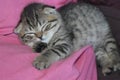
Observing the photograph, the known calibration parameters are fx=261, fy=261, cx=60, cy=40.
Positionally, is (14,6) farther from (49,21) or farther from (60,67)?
(60,67)

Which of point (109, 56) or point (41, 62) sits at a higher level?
point (41, 62)

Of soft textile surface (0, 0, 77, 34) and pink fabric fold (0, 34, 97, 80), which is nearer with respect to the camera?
pink fabric fold (0, 34, 97, 80)

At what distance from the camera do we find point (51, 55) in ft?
4.06

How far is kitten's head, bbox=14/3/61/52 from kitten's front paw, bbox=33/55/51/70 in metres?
0.15

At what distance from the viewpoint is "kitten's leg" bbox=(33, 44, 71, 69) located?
45.8 inches

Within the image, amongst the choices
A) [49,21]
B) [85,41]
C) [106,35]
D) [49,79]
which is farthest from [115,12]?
[49,79]

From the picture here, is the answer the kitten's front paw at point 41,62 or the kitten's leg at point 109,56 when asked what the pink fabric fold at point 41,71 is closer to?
the kitten's front paw at point 41,62

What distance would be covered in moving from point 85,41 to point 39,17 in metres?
0.32

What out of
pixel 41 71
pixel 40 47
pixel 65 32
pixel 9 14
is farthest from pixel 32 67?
pixel 9 14

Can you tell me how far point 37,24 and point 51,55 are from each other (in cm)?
20

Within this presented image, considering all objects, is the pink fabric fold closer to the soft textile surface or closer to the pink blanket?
the pink blanket

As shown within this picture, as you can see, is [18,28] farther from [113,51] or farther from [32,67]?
[113,51]

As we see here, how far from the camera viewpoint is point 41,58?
47.8 inches

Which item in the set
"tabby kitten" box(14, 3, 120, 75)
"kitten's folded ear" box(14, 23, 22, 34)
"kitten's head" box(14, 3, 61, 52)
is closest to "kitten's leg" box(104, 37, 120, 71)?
"tabby kitten" box(14, 3, 120, 75)
